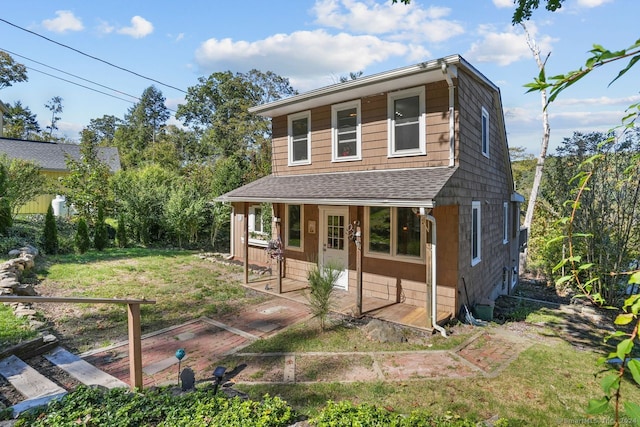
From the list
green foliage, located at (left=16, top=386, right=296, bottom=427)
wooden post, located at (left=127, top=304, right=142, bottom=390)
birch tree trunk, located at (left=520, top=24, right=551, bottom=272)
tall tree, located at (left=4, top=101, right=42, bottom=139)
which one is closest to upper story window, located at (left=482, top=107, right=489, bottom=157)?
green foliage, located at (left=16, top=386, right=296, bottom=427)

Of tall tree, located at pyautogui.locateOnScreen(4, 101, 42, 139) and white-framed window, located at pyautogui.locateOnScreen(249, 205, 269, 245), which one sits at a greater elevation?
tall tree, located at pyautogui.locateOnScreen(4, 101, 42, 139)

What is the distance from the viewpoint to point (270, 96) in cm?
3378

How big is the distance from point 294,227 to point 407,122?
4417mm

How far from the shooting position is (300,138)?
406 inches

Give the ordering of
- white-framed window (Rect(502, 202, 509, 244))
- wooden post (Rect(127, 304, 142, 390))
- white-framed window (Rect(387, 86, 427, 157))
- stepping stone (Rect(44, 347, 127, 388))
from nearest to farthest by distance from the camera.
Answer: wooden post (Rect(127, 304, 142, 390))
stepping stone (Rect(44, 347, 127, 388))
white-framed window (Rect(387, 86, 427, 157))
white-framed window (Rect(502, 202, 509, 244))

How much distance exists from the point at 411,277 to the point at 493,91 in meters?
5.95

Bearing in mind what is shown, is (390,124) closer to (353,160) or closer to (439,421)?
(353,160)

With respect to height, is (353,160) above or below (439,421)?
above

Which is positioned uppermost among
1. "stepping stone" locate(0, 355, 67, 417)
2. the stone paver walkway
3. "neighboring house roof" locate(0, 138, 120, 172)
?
"neighboring house roof" locate(0, 138, 120, 172)

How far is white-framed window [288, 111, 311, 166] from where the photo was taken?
10070 mm

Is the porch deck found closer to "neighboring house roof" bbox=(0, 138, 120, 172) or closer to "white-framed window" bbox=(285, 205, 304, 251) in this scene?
"white-framed window" bbox=(285, 205, 304, 251)

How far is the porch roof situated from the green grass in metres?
5.11

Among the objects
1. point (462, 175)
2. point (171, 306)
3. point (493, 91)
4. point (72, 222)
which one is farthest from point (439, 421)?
point (72, 222)

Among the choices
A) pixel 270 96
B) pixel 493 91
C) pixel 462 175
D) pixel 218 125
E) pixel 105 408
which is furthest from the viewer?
pixel 270 96
